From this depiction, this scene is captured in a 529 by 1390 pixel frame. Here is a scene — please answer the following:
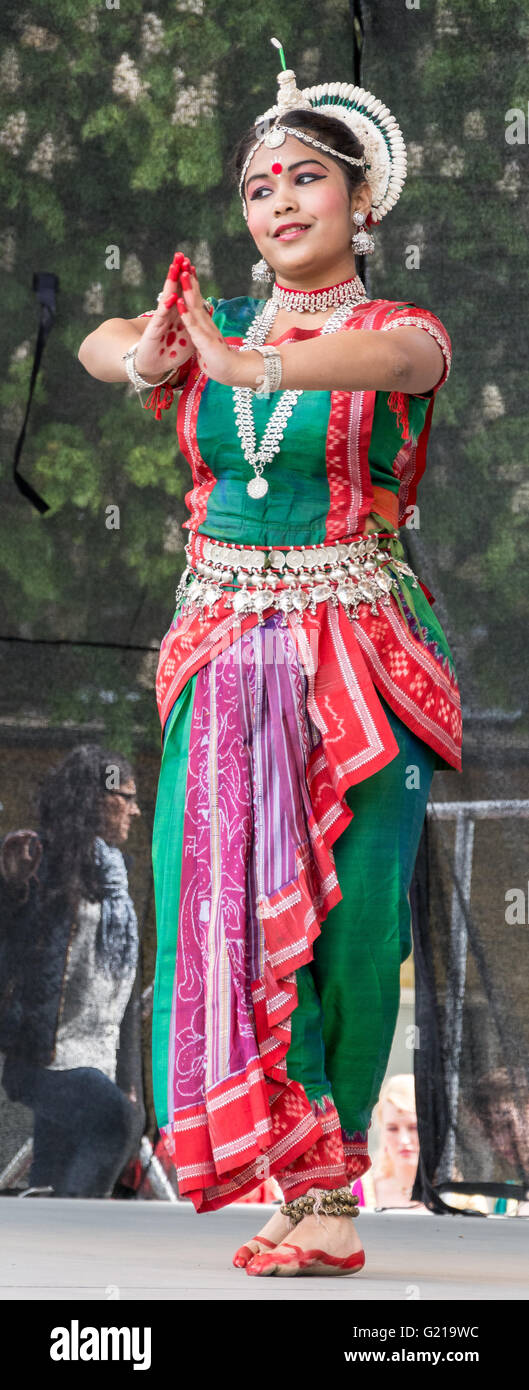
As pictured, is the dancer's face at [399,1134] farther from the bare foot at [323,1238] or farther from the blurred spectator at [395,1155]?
the bare foot at [323,1238]

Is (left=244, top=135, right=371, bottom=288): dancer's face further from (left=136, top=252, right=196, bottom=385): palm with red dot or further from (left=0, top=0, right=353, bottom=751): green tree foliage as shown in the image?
(left=0, top=0, right=353, bottom=751): green tree foliage

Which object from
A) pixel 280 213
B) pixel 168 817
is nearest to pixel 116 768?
pixel 168 817

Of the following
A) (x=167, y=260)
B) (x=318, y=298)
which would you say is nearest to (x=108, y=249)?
(x=167, y=260)

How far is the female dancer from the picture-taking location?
2.15 metres

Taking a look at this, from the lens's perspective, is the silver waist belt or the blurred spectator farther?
the blurred spectator

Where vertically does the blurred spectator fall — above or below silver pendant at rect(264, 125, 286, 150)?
below

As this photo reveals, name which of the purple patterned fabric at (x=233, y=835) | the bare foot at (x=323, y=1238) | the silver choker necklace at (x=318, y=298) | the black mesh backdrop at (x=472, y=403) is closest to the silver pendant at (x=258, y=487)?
the purple patterned fabric at (x=233, y=835)

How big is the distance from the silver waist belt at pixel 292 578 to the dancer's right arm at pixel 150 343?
0.84 feet

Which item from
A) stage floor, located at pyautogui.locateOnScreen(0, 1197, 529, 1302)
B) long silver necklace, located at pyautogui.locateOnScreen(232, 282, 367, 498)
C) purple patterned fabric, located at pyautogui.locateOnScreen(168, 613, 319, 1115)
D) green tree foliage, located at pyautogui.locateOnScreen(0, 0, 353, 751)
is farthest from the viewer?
green tree foliage, located at pyautogui.locateOnScreen(0, 0, 353, 751)

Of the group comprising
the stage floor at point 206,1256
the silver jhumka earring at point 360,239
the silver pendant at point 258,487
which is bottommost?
the stage floor at point 206,1256

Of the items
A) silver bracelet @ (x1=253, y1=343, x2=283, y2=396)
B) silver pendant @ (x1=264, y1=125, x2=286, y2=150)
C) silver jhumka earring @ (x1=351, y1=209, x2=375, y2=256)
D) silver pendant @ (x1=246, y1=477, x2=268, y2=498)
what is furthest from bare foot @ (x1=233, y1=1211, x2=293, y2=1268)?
silver pendant @ (x1=264, y1=125, x2=286, y2=150)

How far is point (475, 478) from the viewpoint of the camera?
11.0ft

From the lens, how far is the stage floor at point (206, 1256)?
199 centimetres

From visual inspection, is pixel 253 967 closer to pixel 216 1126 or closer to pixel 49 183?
pixel 216 1126
